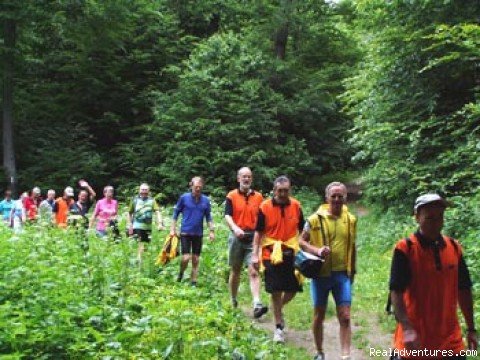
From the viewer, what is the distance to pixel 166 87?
28.0m

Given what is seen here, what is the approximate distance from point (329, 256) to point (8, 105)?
22072mm

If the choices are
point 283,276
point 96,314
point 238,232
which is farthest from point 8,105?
point 96,314

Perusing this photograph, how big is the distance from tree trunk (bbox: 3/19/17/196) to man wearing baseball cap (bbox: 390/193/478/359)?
22.9 m

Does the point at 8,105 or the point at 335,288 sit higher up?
the point at 8,105

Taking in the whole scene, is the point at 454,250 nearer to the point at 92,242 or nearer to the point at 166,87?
the point at 92,242

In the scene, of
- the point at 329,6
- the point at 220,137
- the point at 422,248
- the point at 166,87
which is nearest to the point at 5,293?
the point at 422,248

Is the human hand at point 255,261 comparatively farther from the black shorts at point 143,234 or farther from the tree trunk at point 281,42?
the tree trunk at point 281,42

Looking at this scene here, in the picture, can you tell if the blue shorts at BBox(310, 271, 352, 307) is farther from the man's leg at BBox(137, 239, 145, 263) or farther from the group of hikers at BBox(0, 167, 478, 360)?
the man's leg at BBox(137, 239, 145, 263)

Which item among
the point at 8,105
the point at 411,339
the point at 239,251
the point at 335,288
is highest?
the point at 8,105

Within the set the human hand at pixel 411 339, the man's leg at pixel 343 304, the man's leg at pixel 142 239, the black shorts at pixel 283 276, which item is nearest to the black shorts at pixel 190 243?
the man's leg at pixel 142 239

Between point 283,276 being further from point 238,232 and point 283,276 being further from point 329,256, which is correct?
point 238,232

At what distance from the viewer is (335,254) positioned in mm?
6113

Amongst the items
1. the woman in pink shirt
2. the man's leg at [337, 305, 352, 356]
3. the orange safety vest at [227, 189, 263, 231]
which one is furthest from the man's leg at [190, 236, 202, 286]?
the man's leg at [337, 305, 352, 356]

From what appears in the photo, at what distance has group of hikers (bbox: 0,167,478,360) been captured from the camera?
12.6 feet
